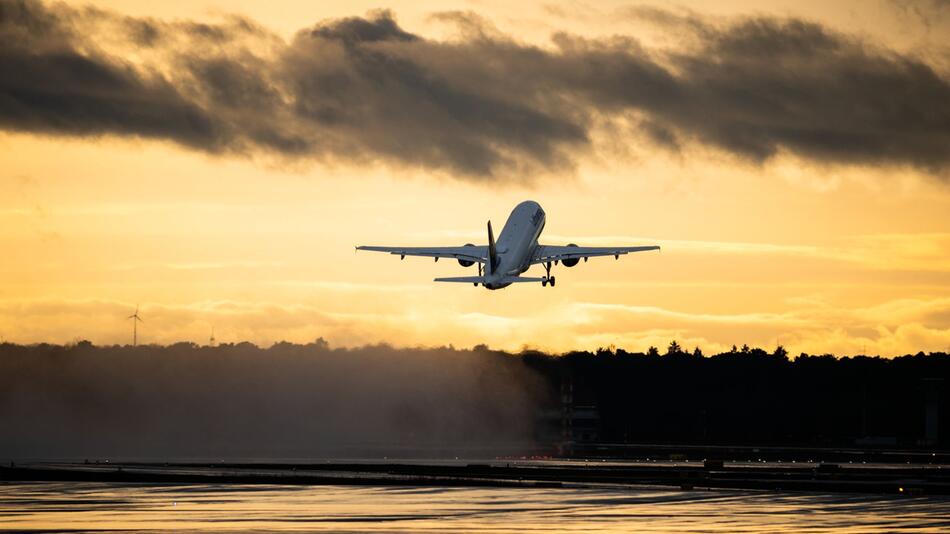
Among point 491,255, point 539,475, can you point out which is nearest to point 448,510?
point 539,475

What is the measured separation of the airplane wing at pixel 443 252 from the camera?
596 feet

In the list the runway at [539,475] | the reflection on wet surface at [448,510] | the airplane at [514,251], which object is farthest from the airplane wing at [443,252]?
the reflection on wet surface at [448,510]

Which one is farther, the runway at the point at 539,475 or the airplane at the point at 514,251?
the airplane at the point at 514,251

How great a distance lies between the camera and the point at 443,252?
598 feet

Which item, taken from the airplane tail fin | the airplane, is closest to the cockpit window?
the airplane

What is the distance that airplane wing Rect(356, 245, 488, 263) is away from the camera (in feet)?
596

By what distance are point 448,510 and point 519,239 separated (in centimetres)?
7548

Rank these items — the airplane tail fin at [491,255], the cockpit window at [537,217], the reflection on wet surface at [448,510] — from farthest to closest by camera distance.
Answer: the cockpit window at [537,217] → the airplane tail fin at [491,255] → the reflection on wet surface at [448,510]

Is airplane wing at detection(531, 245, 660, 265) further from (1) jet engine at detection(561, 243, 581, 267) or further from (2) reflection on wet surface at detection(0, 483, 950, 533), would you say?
→ (2) reflection on wet surface at detection(0, 483, 950, 533)

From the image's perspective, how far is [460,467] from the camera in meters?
174

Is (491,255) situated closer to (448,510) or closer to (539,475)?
(539,475)

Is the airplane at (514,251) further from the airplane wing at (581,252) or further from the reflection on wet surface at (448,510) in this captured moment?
the reflection on wet surface at (448,510)

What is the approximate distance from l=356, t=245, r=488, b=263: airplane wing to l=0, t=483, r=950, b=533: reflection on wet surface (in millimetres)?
46794

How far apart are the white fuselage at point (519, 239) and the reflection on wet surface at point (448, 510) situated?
150ft
